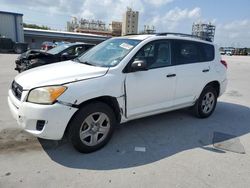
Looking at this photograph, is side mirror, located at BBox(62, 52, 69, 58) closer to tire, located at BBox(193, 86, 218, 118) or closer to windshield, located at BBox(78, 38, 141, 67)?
windshield, located at BBox(78, 38, 141, 67)

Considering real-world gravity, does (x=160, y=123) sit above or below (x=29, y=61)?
below

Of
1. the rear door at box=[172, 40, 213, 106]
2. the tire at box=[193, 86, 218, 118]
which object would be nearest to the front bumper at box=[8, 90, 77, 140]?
the rear door at box=[172, 40, 213, 106]

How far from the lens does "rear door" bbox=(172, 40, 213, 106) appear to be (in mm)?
4414

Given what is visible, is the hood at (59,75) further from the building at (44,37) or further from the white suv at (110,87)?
the building at (44,37)

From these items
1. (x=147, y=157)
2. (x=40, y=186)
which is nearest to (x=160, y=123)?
(x=147, y=157)

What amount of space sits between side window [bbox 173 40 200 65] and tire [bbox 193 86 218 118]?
799 millimetres

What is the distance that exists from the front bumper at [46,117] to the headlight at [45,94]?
0.07 metres

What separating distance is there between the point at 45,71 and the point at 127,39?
1.62 m

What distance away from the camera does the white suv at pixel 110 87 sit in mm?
3074

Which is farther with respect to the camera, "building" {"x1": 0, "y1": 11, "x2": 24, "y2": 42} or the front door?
"building" {"x1": 0, "y1": 11, "x2": 24, "y2": 42}

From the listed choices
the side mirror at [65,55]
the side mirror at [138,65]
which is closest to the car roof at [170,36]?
the side mirror at [138,65]

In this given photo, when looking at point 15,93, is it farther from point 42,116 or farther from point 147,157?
point 147,157

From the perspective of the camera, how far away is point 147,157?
3.43 m

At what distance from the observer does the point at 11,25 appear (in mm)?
33656
